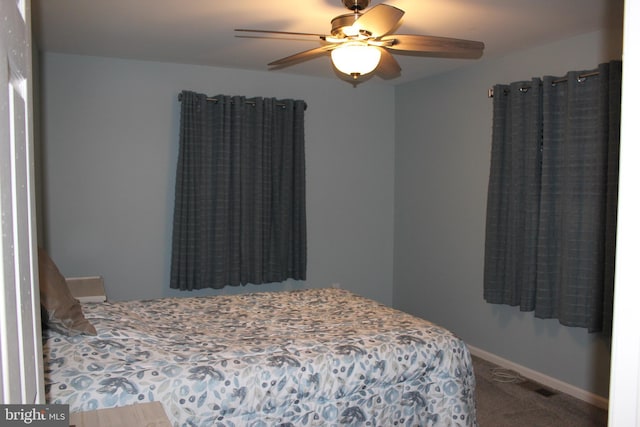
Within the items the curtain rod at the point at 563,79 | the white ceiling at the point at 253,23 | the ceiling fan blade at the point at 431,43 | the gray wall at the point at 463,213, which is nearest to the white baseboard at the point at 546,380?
the gray wall at the point at 463,213

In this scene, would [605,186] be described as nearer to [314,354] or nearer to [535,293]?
[535,293]

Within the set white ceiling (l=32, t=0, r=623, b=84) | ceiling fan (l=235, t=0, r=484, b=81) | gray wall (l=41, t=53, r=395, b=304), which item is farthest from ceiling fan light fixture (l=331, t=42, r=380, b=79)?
gray wall (l=41, t=53, r=395, b=304)

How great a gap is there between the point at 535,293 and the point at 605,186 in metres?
0.92

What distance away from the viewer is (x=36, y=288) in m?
0.91

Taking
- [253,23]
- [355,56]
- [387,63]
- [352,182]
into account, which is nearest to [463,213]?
[352,182]

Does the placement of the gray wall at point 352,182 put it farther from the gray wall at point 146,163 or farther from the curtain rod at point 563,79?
the curtain rod at point 563,79

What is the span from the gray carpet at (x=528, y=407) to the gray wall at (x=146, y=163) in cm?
194

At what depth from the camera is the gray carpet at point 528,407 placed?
3162mm

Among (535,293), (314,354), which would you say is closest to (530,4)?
(535,293)

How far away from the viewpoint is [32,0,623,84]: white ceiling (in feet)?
9.64

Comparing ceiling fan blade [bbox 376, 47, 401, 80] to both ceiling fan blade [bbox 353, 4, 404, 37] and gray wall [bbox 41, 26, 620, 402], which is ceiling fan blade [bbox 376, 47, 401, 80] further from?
gray wall [bbox 41, 26, 620, 402]

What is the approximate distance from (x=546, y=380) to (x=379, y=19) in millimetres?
2834

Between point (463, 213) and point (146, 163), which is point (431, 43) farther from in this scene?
point (146, 163)

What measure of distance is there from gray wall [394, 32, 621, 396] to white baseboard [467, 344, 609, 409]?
4cm
